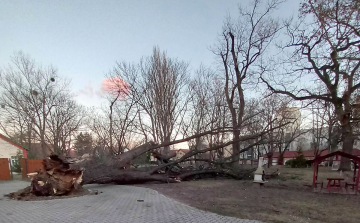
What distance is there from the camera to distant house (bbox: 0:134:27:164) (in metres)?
22.8

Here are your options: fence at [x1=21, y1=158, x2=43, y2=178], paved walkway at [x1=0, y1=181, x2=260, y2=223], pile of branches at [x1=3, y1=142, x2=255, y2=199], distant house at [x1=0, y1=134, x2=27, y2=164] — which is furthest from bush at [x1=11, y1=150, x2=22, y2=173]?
paved walkway at [x1=0, y1=181, x2=260, y2=223]

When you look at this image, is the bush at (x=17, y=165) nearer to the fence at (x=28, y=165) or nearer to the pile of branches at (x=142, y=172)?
the fence at (x=28, y=165)

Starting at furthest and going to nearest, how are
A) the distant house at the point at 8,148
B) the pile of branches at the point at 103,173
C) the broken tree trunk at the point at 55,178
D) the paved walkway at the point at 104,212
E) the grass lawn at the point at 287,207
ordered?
the distant house at the point at 8,148
the pile of branches at the point at 103,173
the broken tree trunk at the point at 55,178
the grass lawn at the point at 287,207
the paved walkway at the point at 104,212

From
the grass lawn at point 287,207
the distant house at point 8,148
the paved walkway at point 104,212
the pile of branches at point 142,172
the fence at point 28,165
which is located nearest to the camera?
the paved walkway at point 104,212

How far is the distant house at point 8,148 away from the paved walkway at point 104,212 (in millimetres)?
18872

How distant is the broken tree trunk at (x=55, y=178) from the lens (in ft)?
28.4

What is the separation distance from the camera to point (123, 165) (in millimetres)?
12500

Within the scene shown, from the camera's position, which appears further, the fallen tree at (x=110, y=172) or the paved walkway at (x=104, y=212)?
the fallen tree at (x=110, y=172)

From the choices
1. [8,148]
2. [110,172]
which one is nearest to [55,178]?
[110,172]

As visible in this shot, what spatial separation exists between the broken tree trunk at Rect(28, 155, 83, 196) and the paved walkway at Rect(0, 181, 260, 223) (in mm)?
1022

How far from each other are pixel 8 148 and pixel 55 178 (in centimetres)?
1875

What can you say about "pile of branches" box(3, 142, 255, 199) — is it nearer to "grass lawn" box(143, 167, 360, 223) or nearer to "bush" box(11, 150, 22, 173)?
"grass lawn" box(143, 167, 360, 223)

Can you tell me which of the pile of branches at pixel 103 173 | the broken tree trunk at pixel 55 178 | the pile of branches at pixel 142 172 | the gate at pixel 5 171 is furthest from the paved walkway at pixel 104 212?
the gate at pixel 5 171

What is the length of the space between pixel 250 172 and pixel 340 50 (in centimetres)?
865
